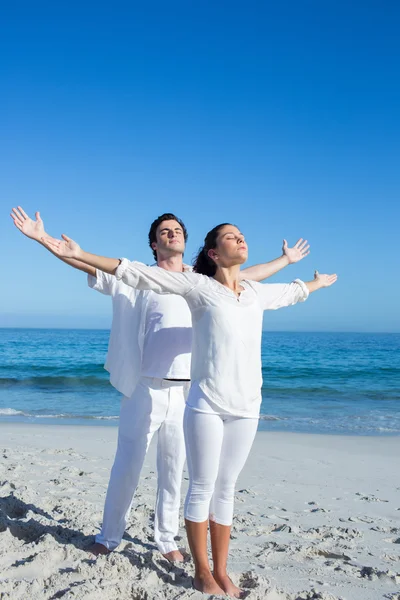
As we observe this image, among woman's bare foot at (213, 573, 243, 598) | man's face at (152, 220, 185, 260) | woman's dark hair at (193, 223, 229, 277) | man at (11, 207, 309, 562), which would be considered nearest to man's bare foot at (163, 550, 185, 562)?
man at (11, 207, 309, 562)

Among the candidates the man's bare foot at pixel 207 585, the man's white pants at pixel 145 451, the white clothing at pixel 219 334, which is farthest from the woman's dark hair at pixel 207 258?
the man's bare foot at pixel 207 585

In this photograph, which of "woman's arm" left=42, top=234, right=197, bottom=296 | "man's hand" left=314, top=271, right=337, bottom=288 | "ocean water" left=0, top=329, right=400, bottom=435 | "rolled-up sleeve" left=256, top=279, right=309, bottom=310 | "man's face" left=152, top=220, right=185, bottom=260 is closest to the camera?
"woman's arm" left=42, top=234, right=197, bottom=296

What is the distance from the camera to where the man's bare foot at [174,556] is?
11.0ft

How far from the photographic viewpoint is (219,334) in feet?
9.42

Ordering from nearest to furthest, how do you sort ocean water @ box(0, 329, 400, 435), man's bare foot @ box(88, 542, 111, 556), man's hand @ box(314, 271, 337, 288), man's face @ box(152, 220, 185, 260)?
1. man's bare foot @ box(88, 542, 111, 556)
2. man's face @ box(152, 220, 185, 260)
3. man's hand @ box(314, 271, 337, 288)
4. ocean water @ box(0, 329, 400, 435)

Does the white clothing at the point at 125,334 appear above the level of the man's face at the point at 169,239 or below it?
below

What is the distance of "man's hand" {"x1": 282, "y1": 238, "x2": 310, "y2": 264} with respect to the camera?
3859 mm

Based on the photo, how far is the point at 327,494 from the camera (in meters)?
5.35

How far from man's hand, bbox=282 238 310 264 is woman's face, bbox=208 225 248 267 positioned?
0.87 m

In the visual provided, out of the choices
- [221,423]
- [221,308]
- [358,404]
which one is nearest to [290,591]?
[221,423]

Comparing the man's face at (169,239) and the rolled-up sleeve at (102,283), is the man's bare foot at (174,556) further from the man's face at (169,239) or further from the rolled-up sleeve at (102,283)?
the man's face at (169,239)

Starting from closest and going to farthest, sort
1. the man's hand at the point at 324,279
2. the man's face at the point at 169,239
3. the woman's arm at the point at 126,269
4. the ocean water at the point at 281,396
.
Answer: the woman's arm at the point at 126,269
the man's face at the point at 169,239
the man's hand at the point at 324,279
the ocean water at the point at 281,396

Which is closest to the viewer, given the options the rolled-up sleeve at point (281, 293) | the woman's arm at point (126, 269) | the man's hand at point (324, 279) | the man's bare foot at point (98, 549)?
the woman's arm at point (126, 269)

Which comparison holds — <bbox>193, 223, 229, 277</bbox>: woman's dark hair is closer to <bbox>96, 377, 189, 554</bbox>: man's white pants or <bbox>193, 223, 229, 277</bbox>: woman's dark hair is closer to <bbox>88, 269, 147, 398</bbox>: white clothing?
<bbox>88, 269, 147, 398</bbox>: white clothing
